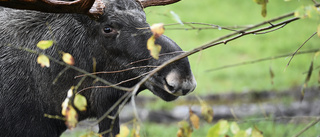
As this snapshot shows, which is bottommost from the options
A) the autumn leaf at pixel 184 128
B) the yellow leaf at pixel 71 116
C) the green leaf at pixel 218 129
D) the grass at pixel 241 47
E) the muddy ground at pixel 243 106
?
the grass at pixel 241 47

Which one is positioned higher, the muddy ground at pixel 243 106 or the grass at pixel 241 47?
the muddy ground at pixel 243 106

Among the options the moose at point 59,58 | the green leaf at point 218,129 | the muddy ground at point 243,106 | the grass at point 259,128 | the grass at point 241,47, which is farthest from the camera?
the grass at point 241,47

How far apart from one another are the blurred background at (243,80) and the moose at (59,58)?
103cm

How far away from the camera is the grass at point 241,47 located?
8.13 metres

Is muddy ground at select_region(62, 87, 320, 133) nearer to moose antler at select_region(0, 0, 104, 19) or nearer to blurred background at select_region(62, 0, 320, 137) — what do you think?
blurred background at select_region(62, 0, 320, 137)

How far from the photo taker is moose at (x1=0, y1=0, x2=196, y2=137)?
321 centimetres

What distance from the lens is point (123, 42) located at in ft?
10.5

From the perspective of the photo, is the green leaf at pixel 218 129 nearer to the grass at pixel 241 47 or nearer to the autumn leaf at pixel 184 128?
the autumn leaf at pixel 184 128

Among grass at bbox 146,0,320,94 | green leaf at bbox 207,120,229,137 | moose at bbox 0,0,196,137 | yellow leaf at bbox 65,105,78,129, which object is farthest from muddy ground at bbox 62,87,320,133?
green leaf at bbox 207,120,229,137

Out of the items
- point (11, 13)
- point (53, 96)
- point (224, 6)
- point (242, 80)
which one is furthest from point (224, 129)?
point (224, 6)

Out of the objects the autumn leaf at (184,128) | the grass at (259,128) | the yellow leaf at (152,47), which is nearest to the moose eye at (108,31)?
the yellow leaf at (152,47)

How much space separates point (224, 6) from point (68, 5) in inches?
358

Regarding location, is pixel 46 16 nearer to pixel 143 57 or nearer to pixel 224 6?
pixel 143 57

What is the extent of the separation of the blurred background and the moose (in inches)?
40.7
